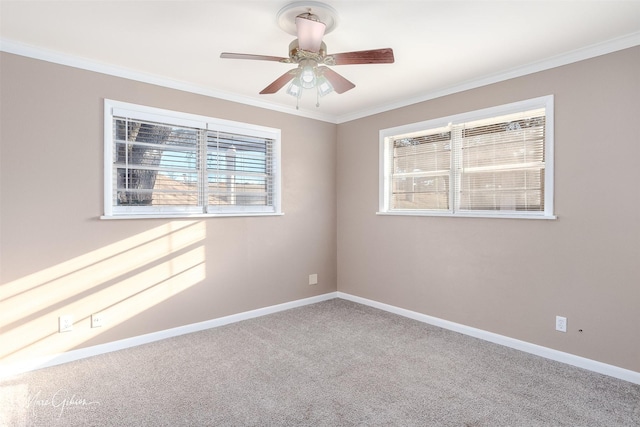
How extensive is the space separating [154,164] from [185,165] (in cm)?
29

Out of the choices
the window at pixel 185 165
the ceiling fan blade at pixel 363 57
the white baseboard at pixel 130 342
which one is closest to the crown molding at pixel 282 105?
the window at pixel 185 165

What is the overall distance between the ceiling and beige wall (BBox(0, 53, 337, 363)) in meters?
0.28

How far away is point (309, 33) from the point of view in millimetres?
2076

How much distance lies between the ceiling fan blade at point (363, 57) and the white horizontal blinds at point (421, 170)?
176cm

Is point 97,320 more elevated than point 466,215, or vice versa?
point 466,215

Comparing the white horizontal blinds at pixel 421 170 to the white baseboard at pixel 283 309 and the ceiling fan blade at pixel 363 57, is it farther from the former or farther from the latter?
the ceiling fan blade at pixel 363 57

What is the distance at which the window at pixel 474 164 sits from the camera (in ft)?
10.1

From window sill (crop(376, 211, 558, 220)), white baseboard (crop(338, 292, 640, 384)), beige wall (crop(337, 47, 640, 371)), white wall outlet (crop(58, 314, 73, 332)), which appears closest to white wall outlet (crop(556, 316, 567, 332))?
beige wall (crop(337, 47, 640, 371))

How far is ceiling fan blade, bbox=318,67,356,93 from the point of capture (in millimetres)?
2454

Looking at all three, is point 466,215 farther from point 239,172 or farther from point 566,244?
point 239,172

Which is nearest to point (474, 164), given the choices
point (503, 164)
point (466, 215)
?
point (503, 164)

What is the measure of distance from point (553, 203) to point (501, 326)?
1.19 meters

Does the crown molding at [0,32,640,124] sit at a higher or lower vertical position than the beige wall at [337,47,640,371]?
higher

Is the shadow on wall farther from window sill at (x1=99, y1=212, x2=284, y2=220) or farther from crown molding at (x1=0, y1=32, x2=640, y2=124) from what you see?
crown molding at (x1=0, y1=32, x2=640, y2=124)
